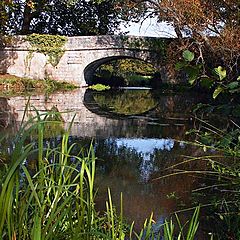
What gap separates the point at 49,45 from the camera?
20.0 m

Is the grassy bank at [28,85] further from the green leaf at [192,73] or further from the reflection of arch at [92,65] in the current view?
the green leaf at [192,73]

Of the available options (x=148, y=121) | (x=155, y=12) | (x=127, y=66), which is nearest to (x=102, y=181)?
(x=148, y=121)

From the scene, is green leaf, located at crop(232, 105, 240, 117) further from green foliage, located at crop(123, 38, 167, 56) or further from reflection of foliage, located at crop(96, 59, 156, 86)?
reflection of foliage, located at crop(96, 59, 156, 86)

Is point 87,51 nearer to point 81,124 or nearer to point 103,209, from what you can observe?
point 81,124

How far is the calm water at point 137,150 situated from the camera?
11.5 feet

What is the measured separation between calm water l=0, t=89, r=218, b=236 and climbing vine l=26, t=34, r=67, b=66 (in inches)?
378

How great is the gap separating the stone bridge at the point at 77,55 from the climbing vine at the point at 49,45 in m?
0.14

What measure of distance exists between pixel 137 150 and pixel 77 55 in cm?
1508

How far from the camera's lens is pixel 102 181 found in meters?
4.02

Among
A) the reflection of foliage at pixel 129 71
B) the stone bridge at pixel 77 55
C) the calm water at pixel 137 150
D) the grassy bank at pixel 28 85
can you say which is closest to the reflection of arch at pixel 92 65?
the stone bridge at pixel 77 55

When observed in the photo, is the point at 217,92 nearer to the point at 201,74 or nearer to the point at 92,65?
the point at 201,74

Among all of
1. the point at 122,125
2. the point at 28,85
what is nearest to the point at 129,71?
the point at 28,85

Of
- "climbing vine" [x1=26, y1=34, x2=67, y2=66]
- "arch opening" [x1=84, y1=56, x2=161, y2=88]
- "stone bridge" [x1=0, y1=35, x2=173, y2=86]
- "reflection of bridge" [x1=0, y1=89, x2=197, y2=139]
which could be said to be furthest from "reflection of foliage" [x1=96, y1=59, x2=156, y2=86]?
"reflection of bridge" [x1=0, y1=89, x2=197, y2=139]

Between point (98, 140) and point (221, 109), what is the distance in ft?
14.5
